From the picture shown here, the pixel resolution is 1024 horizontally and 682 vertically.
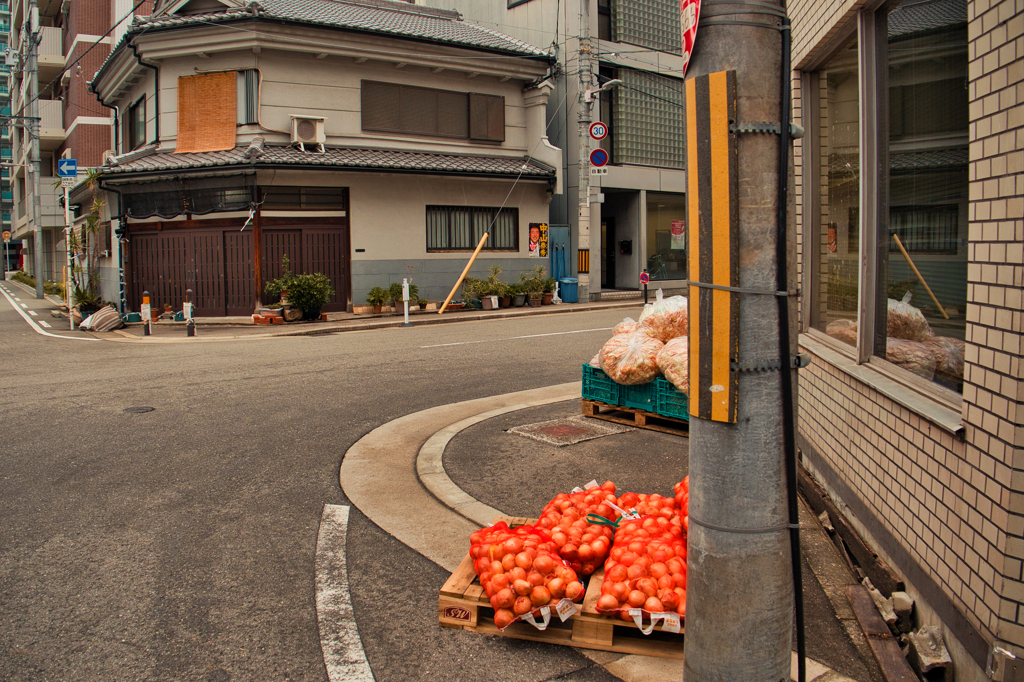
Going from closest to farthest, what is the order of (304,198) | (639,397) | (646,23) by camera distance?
(639,397) → (304,198) → (646,23)

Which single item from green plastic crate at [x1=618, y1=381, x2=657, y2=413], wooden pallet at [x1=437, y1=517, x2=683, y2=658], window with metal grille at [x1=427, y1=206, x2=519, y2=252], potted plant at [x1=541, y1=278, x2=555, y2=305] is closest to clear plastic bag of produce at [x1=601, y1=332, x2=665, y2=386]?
green plastic crate at [x1=618, y1=381, x2=657, y2=413]

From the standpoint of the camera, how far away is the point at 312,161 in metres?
20.8

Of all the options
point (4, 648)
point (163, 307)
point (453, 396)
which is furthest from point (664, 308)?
point (163, 307)

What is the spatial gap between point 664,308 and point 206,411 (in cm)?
525

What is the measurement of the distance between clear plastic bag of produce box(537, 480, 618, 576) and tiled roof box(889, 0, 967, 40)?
3022mm

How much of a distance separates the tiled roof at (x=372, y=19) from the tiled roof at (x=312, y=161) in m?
3.27

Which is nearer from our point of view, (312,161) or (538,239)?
(312,161)

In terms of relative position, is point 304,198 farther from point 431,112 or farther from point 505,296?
point 505,296

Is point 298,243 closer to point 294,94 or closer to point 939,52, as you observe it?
point 294,94

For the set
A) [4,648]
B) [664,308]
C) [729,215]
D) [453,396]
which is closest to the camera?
[729,215]

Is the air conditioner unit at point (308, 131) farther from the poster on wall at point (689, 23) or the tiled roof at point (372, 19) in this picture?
the poster on wall at point (689, 23)

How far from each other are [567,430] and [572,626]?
4137 millimetres

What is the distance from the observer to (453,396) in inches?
395

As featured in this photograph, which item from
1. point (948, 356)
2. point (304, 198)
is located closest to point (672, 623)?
point (948, 356)
